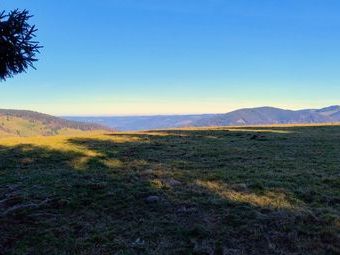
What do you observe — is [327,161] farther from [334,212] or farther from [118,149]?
[118,149]

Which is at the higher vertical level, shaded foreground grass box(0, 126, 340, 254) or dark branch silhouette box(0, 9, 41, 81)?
dark branch silhouette box(0, 9, 41, 81)

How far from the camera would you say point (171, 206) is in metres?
12.9

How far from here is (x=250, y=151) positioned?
2731 cm

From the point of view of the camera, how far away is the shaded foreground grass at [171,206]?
9773mm

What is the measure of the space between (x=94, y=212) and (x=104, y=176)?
5.56 m

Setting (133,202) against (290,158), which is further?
(290,158)

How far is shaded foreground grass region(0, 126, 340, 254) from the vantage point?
9773 mm

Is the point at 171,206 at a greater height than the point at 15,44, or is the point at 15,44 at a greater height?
the point at 15,44

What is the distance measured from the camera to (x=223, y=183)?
16.2m

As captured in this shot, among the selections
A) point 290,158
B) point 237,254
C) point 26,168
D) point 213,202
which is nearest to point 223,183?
point 213,202

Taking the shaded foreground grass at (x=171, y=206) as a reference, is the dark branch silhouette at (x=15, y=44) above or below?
above

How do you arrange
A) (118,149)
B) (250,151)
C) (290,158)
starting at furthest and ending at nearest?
(118,149) → (250,151) → (290,158)

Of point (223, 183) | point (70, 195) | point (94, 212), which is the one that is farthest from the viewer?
point (223, 183)

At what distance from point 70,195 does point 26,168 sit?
8.07 m
